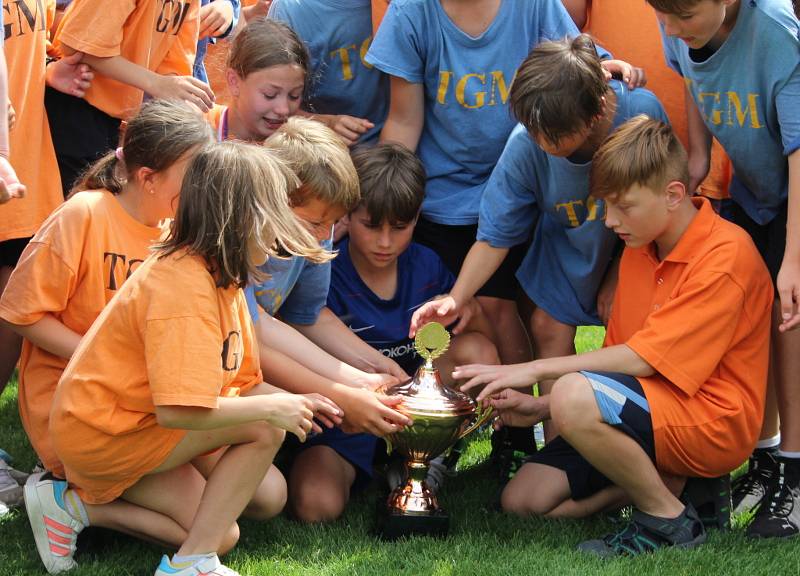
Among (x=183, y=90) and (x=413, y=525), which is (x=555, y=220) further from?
(x=183, y=90)

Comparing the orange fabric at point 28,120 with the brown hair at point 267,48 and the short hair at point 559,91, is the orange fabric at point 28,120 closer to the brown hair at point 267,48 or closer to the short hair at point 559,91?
the brown hair at point 267,48

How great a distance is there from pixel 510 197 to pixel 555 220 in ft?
0.71

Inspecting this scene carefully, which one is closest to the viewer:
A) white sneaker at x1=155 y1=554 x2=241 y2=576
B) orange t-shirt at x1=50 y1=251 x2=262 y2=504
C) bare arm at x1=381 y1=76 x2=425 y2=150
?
orange t-shirt at x1=50 y1=251 x2=262 y2=504

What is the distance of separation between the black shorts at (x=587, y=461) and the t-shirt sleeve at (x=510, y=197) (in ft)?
2.43

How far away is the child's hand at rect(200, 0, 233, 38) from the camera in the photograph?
4.45m

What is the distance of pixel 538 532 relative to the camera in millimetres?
3533

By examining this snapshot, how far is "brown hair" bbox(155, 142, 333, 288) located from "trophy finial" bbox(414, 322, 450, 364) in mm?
613

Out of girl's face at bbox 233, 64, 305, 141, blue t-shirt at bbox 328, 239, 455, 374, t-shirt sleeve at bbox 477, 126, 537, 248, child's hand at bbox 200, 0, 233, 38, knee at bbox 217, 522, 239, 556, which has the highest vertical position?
child's hand at bbox 200, 0, 233, 38

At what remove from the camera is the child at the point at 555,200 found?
3580mm

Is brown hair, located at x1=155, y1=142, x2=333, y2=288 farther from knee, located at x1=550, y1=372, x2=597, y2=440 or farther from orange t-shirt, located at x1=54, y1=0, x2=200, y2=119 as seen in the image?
orange t-shirt, located at x1=54, y1=0, x2=200, y2=119

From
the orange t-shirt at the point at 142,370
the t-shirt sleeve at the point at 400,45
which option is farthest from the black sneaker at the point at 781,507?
the t-shirt sleeve at the point at 400,45

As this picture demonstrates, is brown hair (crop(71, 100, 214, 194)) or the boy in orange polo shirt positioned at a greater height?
brown hair (crop(71, 100, 214, 194))

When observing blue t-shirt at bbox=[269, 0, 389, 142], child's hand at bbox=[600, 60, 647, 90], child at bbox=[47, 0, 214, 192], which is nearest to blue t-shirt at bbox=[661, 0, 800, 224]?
child's hand at bbox=[600, 60, 647, 90]

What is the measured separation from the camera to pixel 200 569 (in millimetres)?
3055
